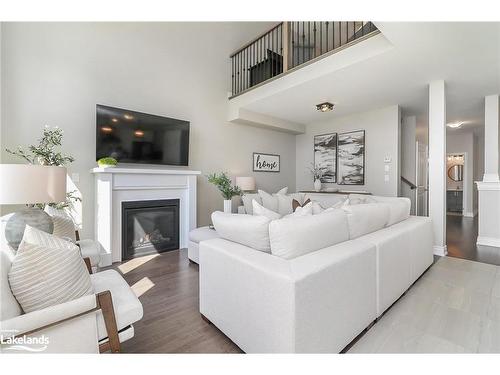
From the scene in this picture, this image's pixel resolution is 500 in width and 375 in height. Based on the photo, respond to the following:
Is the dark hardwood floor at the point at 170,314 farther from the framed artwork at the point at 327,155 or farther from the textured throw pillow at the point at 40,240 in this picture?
the framed artwork at the point at 327,155

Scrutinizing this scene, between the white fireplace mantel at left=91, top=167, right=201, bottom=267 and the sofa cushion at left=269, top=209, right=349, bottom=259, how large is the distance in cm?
258

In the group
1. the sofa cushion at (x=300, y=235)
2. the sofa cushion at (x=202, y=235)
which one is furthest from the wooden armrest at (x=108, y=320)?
the sofa cushion at (x=202, y=235)

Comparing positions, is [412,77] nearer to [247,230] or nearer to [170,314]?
[247,230]

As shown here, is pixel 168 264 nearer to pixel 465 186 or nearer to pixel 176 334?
pixel 176 334

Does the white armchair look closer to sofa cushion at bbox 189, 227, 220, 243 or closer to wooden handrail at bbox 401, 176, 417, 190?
sofa cushion at bbox 189, 227, 220, 243

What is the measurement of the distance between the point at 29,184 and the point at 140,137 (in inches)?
93.1

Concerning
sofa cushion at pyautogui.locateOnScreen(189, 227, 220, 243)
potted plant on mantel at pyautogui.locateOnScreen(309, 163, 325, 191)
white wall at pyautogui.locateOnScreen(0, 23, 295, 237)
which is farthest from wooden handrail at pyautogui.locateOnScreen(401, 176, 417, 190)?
sofa cushion at pyautogui.locateOnScreen(189, 227, 220, 243)

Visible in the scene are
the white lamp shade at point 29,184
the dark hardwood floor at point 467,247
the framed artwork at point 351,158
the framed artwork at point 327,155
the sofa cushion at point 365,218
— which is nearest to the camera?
the white lamp shade at point 29,184

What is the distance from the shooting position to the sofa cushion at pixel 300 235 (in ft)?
4.80

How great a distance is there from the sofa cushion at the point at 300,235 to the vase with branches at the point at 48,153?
232 cm

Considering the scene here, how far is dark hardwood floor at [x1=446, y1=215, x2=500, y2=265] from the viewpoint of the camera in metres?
3.31

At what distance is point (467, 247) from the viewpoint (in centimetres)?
381

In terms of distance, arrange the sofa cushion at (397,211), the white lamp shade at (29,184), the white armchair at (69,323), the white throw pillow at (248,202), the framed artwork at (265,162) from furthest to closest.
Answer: the framed artwork at (265,162)
the white throw pillow at (248,202)
the sofa cushion at (397,211)
the white lamp shade at (29,184)
the white armchair at (69,323)
